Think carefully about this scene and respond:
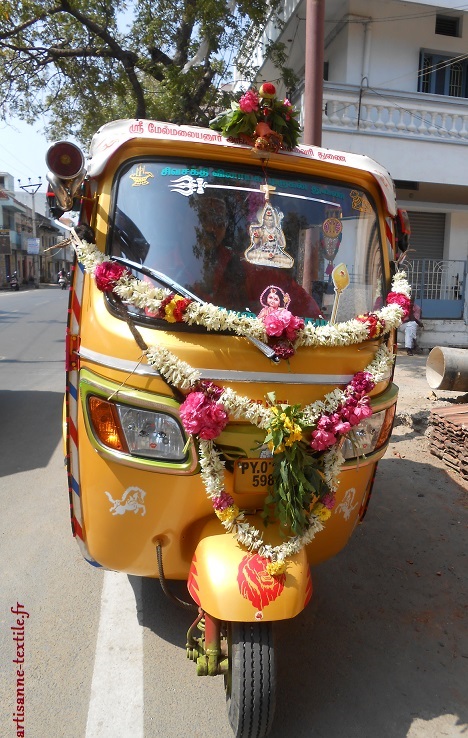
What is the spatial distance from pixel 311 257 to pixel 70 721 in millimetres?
2445

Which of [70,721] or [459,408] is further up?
[459,408]

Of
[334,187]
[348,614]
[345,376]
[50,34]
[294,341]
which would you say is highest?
[50,34]

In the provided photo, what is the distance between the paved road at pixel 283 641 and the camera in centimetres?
250

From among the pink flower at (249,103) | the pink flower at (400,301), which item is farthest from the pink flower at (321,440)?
the pink flower at (249,103)

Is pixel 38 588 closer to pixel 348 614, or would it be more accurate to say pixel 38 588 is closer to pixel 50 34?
A: pixel 348 614

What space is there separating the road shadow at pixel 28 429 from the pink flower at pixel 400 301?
396 cm

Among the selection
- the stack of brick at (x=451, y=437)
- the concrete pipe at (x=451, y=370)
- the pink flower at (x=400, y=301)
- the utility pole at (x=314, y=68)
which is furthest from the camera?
the concrete pipe at (x=451, y=370)

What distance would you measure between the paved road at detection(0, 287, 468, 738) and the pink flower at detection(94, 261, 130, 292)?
187 cm

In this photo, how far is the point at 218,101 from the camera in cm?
1315

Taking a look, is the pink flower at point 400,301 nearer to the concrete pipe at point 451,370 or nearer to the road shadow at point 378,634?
the road shadow at point 378,634

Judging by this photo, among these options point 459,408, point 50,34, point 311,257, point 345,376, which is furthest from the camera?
point 50,34

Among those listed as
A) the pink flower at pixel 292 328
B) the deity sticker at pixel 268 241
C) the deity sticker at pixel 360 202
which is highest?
the deity sticker at pixel 360 202

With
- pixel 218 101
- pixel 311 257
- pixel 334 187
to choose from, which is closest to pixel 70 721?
pixel 311 257

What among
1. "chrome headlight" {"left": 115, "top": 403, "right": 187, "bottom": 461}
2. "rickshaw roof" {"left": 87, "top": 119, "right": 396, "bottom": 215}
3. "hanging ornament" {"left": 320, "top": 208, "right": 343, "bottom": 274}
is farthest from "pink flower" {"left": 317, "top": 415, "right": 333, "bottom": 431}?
"rickshaw roof" {"left": 87, "top": 119, "right": 396, "bottom": 215}
